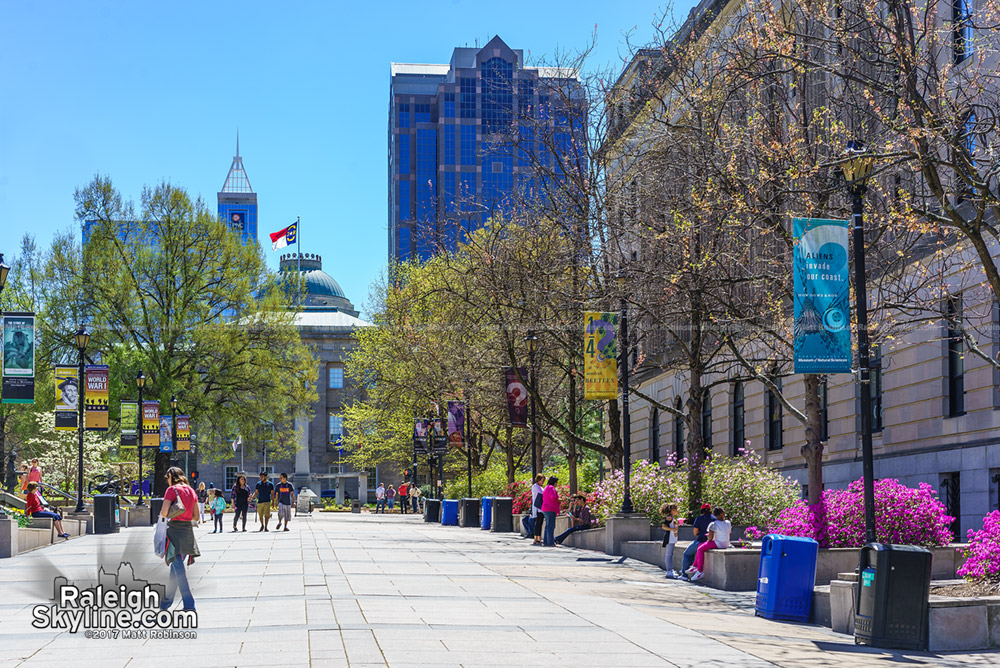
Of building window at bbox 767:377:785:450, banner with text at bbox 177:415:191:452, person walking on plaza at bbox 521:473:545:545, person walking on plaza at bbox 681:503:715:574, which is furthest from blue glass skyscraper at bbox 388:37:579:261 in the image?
person walking on plaza at bbox 681:503:715:574

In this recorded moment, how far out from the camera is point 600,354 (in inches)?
1174

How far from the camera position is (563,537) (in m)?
30.7

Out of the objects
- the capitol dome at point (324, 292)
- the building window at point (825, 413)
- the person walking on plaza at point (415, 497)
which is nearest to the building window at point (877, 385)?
the building window at point (825, 413)

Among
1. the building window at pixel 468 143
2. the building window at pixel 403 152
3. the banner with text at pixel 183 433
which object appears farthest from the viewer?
the building window at pixel 403 152

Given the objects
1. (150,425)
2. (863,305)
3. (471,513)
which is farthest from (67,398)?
(863,305)

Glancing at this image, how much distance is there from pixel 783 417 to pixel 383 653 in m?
29.7

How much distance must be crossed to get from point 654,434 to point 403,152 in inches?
5068

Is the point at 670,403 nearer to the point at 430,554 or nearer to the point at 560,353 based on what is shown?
the point at 560,353

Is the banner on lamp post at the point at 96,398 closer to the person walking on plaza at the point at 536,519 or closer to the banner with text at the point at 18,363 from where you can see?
the banner with text at the point at 18,363

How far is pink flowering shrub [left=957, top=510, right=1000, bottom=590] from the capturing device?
14.8 metres

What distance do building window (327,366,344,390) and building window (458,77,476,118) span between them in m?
58.0

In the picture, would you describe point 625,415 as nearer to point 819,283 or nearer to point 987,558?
point 819,283

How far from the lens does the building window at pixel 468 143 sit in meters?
163

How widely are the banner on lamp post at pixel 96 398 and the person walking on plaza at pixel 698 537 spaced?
23890 mm
